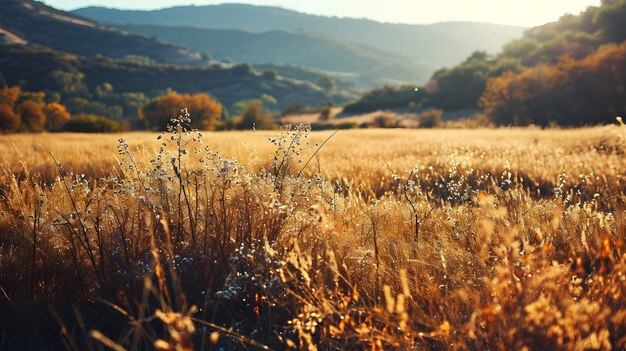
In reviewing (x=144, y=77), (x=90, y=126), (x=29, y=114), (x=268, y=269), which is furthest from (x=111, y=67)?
(x=268, y=269)

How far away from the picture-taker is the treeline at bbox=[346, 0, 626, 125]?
31625mm

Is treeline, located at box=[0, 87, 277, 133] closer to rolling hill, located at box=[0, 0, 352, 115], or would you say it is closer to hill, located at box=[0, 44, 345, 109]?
rolling hill, located at box=[0, 0, 352, 115]

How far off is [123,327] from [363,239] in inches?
73.6

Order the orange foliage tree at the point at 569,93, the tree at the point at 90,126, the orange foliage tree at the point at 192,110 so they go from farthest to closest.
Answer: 1. the orange foliage tree at the point at 192,110
2. the tree at the point at 90,126
3. the orange foliage tree at the point at 569,93

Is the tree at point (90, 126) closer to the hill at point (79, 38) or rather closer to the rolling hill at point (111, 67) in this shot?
the rolling hill at point (111, 67)

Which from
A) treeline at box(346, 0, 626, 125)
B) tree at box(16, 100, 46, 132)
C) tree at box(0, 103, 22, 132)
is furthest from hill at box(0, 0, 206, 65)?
tree at box(0, 103, 22, 132)

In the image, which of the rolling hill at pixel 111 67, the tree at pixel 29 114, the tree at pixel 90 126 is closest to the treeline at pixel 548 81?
the tree at pixel 90 126

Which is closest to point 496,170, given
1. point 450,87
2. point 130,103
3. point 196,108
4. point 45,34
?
point 196,108

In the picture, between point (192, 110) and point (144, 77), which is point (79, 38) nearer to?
→ point (144, 77)

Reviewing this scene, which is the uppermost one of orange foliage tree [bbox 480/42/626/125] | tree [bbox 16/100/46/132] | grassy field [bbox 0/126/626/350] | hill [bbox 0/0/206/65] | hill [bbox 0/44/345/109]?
hill [bbox 0/0/206/65]

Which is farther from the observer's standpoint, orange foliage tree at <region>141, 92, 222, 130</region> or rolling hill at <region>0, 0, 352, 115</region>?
rolling hill at <region>0, 0, 352, 115</region>

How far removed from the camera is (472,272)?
2945mm

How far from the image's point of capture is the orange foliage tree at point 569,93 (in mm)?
31047

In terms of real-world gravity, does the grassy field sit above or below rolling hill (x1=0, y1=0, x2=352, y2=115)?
below
